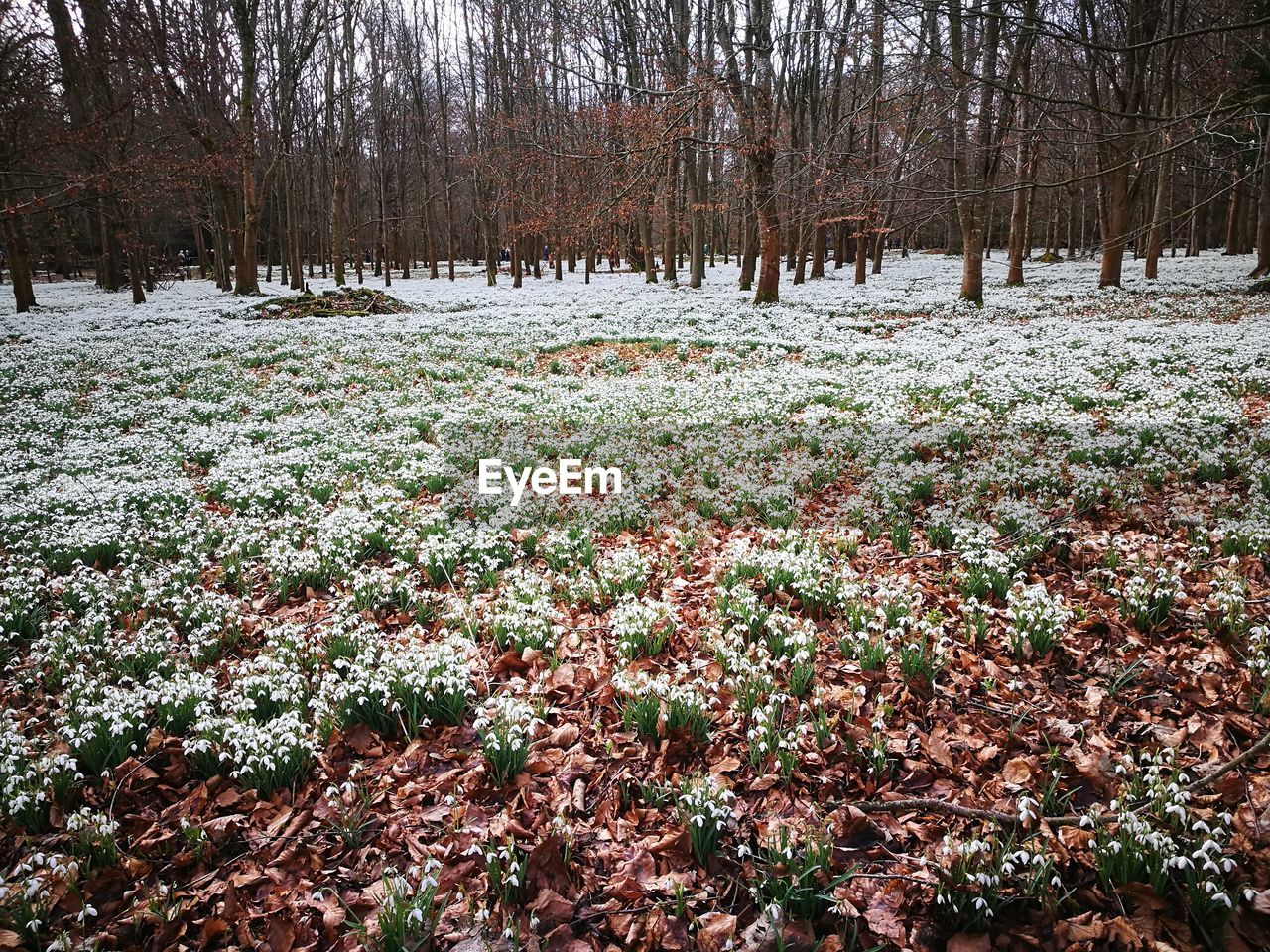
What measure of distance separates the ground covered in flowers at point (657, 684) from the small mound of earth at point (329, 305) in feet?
44.9

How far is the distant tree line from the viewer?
496cm

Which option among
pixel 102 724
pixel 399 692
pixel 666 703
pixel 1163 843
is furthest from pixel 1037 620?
pixel 102 724

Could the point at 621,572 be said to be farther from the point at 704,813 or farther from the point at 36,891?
the point at 36,891

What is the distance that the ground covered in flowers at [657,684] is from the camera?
2488 millimetres

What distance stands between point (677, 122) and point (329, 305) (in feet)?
57.4

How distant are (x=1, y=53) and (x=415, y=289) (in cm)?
1832

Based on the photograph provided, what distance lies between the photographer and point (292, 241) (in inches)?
1286

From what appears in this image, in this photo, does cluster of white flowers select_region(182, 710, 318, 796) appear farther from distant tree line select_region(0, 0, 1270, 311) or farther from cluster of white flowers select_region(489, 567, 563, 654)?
distant tree line select_region(0, 0, 1270, 311)

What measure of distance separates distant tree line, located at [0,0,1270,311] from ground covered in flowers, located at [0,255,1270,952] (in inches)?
95.2

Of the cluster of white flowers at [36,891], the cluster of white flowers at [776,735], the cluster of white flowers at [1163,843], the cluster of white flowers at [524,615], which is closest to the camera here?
the cluster of white flowers at [1163,843]

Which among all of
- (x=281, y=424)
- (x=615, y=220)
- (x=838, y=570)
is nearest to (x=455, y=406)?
(x=281, y=424)

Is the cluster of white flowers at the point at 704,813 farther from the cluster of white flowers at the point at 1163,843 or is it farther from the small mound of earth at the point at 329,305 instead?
the small mound of earth at the point at 329,305

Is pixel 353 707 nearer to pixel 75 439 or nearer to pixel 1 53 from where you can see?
pixel 75 439

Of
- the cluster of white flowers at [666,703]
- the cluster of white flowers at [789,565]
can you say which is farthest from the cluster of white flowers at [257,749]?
the cluster of white flowers at [789,565]
